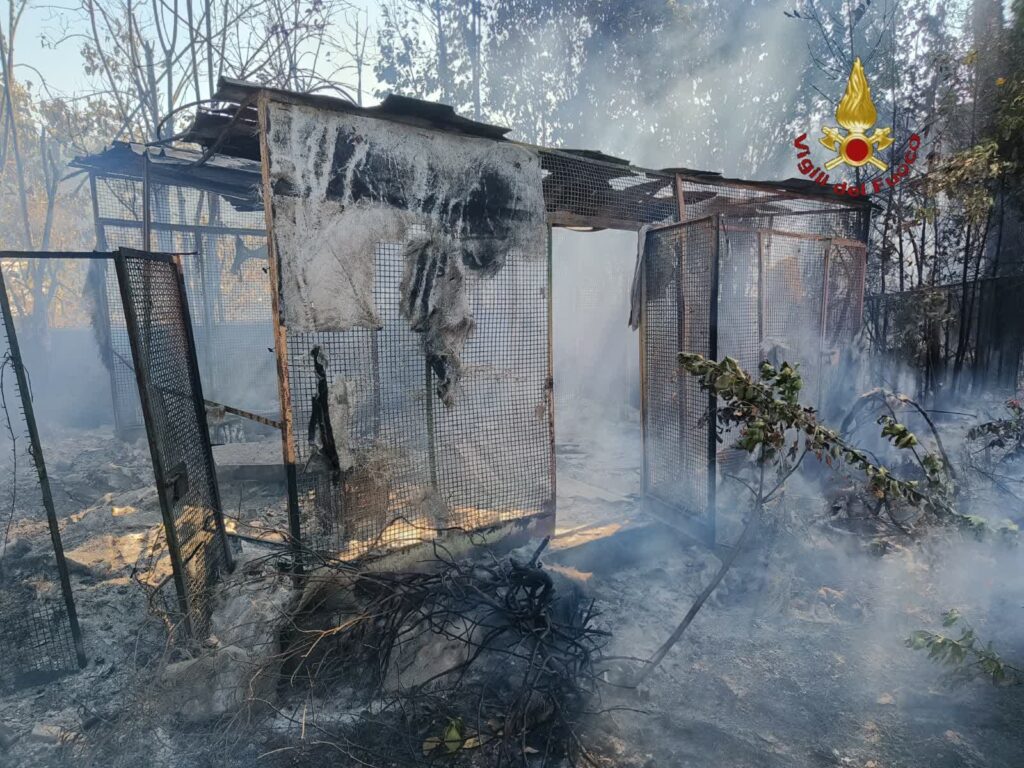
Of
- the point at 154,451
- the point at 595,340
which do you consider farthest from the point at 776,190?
the point at 595,340

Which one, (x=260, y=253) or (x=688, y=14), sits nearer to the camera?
(x=260, y=253)

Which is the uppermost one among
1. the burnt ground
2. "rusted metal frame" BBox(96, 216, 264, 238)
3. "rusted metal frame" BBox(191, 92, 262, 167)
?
"rusted metal frame" BBox(96, 216, 264, 238)

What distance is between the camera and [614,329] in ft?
52.1

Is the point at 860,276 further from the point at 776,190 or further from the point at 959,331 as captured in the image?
the point at 959,331

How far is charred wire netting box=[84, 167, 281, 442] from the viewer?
10.1 m

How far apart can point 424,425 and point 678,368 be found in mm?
2796

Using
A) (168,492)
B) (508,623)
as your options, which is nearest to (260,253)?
(168,492)

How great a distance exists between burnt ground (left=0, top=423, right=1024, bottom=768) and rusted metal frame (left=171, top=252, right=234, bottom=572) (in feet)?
2.28

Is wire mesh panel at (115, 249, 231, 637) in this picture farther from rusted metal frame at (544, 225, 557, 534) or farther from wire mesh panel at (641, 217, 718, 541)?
wire mesh panel at (641, 217, 718, 541)

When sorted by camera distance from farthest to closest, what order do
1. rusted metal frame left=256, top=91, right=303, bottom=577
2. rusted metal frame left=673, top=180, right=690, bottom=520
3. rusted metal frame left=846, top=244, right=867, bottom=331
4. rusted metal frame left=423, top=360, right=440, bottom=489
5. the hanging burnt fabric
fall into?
rusted metal frame left=846, top=244, right=867, bottom=331
rusted metal frame left=673, top=180, right=690, bottom=520
rusted metal frame left=423, top=360, right=440, bottom=489
the hanging burnt fabric
rusted metal frame left=256, top=91, right=303, bottom=577

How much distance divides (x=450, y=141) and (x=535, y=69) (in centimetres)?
1567

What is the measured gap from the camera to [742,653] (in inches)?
170

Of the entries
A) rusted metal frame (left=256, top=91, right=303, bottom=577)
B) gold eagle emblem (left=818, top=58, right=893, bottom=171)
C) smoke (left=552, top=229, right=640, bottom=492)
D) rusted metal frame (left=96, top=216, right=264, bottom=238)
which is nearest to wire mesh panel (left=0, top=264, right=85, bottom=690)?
rusted metal frame (left=256, top=91, right=303, bottom=577)

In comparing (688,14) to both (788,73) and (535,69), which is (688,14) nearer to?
(788,73)
